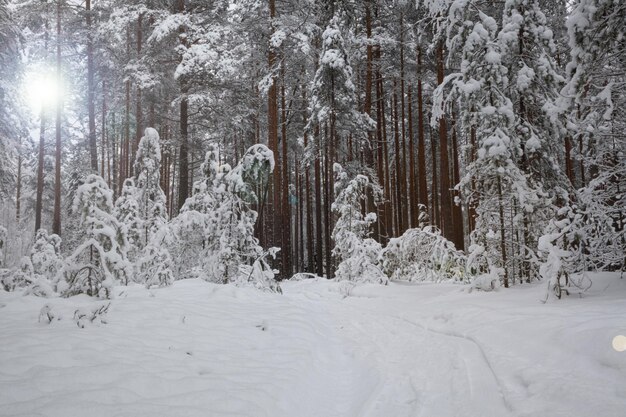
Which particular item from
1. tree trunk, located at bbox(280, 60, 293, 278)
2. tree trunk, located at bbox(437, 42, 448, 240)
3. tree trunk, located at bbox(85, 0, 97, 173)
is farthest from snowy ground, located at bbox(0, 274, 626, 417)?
tree trunk, located at bbox(85, 0, 97, 173)

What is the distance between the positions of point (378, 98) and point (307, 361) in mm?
13376

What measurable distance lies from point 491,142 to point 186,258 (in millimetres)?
7802

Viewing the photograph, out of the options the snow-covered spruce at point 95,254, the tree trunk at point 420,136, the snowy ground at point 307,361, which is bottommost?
the snowy ground at point 307,361

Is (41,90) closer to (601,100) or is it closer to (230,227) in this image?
(230,227)

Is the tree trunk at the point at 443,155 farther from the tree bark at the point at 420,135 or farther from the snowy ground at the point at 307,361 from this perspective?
the snowy ground at the point at 307,361

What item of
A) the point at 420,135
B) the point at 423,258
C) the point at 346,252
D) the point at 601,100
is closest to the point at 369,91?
the point at 420,135

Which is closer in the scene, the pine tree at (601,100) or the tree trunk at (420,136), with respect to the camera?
Answer: the pine tree at (601,100)

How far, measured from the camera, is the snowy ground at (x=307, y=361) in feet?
8.70

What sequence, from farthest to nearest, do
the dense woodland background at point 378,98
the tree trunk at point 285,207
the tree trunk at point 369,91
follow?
1. the tree trunk at point 285,207
2. the tree trunk at point 369,91
3. the dense woodland background at point 378,98

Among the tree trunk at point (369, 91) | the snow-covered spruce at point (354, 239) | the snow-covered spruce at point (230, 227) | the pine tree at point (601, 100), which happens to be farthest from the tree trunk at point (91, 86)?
the pine tree at point (601, 100)

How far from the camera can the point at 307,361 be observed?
4.21 meters

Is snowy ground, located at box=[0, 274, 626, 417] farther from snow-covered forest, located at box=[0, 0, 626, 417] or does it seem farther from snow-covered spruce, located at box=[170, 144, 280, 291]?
snow-covered spruce, located at box=[170, 144, 280, 291]

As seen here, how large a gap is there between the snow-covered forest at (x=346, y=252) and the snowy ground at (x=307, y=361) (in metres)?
0.03

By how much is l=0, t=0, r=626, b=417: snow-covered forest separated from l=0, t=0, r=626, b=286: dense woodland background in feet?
0.23
